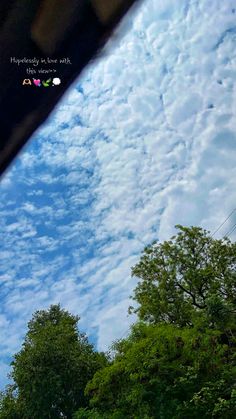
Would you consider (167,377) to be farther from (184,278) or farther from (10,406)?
(10,406)

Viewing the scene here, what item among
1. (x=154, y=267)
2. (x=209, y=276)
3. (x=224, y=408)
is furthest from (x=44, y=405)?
(x=224, y=408)

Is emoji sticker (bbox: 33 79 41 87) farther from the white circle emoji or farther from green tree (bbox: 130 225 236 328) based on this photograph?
green tree (bbox: 130 225 236 328)

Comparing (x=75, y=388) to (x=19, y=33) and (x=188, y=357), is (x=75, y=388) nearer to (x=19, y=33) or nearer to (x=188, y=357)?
(x=188, y=357)

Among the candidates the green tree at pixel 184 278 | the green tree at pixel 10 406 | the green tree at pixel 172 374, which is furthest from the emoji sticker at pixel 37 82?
the green tree at pixel 10 406

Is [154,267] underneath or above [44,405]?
above

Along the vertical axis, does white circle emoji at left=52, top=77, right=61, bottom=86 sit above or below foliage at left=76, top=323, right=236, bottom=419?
above

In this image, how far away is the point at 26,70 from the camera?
105 cm

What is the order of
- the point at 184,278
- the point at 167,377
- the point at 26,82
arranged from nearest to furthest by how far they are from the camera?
the point at 26,82
the point at 167,377
the point at 184,278

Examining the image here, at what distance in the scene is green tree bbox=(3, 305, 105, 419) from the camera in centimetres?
2912

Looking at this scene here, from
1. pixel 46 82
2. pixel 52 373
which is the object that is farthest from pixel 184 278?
pixel 46 82

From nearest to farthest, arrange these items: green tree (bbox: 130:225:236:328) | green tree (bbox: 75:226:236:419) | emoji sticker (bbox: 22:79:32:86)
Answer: emoji sticker (bbox: 22:79:32:86) < green tree (bbox: 75:226:236:419) < green tree (bbox: 130:225:236:328)

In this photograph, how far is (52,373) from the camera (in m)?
29.8

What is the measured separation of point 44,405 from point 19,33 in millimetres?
31741

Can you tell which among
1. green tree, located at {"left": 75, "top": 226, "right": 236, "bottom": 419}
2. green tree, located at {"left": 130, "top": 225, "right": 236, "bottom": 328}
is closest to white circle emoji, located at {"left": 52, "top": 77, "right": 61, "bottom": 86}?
green tree, located at {"left": 75, "top": 226, "right": 236, "bottom": 419}
